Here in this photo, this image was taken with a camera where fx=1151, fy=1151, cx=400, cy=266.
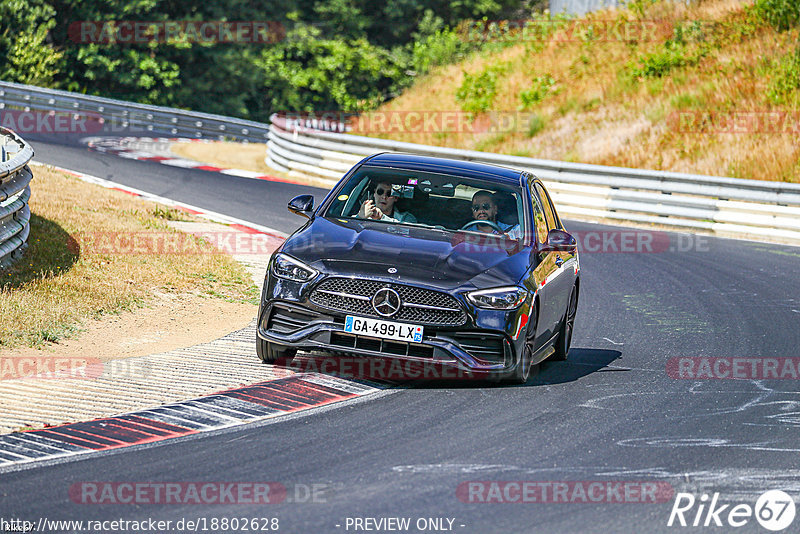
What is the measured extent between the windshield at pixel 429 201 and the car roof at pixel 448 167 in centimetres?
7

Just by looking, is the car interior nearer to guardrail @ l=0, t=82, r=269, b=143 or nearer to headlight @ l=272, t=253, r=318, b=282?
headlight @ l=272, t=253, r=318, b=282

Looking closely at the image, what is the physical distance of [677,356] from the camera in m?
10.3

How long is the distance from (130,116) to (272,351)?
1148 inches

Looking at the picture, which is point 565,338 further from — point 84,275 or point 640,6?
point 640,6

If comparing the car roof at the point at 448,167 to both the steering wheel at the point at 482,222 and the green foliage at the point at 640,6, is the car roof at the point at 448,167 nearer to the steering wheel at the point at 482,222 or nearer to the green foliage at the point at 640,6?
the steering wheel at the point at 482,222

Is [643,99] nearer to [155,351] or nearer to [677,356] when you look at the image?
[677,356]

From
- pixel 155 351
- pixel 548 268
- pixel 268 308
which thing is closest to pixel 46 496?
pixel 268 308

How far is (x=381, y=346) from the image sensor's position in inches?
318

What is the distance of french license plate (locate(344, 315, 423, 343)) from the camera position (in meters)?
8.00

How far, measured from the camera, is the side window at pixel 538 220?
30.9ft

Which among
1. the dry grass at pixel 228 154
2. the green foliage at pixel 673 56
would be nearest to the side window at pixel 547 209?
the dry grass at pixel 228 154

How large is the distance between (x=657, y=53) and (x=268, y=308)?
1026 inches

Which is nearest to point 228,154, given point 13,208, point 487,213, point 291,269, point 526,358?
point 13,208

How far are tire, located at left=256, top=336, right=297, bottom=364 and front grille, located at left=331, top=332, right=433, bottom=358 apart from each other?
70cm
